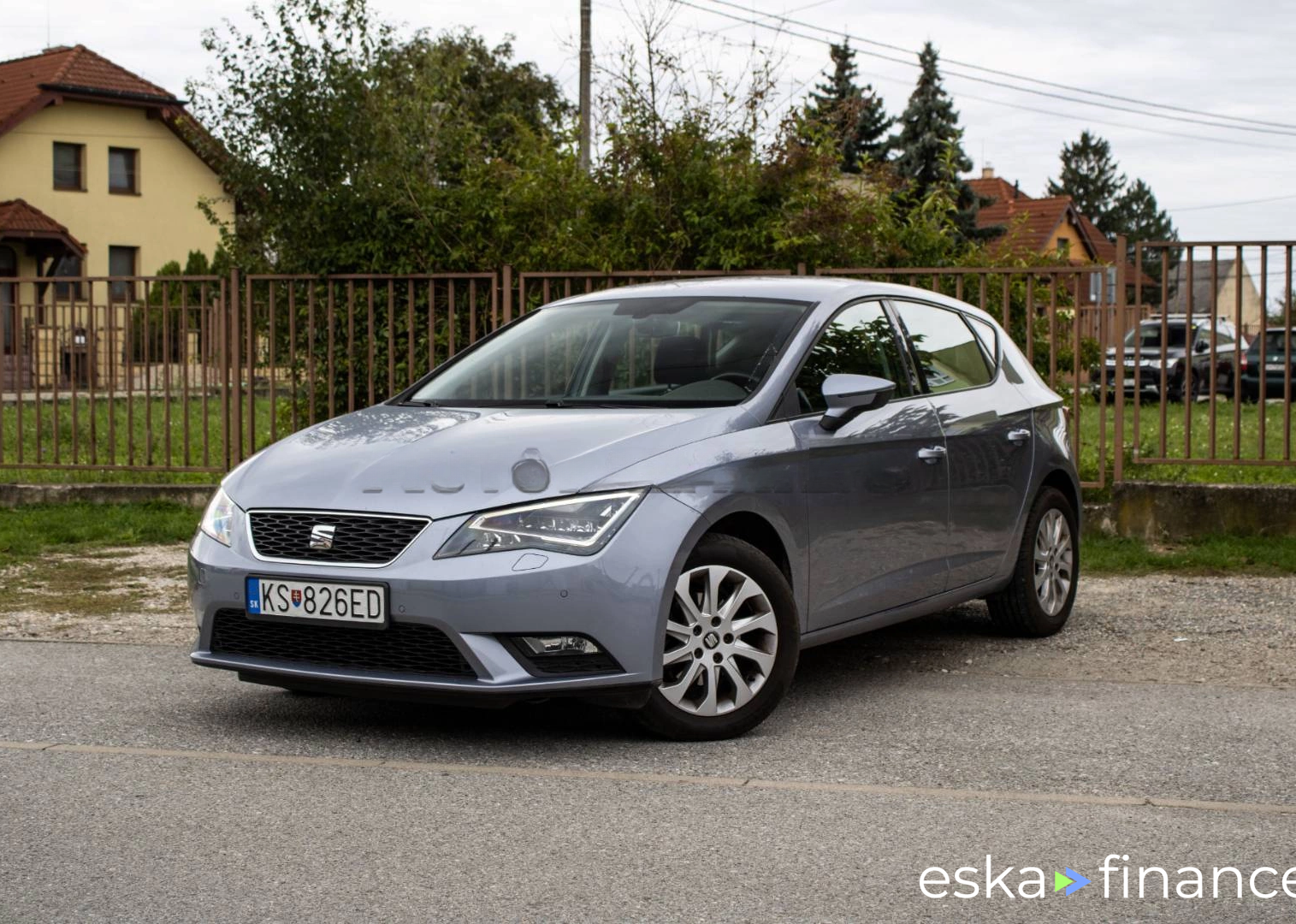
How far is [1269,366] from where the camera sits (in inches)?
468

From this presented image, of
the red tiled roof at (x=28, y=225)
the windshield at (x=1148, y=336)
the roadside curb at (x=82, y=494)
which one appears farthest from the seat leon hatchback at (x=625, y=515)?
the red tiled roof at (x=28, y=225)

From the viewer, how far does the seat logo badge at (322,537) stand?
17.9 feet

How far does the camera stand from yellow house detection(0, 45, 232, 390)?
4172cm

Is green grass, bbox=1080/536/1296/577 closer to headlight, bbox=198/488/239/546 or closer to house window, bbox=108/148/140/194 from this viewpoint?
headlight, bbox=198/488/239/546

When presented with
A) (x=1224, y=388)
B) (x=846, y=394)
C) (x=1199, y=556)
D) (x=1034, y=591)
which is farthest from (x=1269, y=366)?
(x=846, y=394)

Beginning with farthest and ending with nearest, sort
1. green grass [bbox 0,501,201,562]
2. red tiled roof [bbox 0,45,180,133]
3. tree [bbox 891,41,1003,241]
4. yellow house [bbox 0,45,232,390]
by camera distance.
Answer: tree [bbox 891,41,1003,241], red tiled roof [bbox 0,45,180,133], yellow house [bbox 0,45,232,390], green grass [bbox 0,501,201,562]

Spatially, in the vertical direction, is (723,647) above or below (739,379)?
below

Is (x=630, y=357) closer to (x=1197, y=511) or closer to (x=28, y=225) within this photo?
(x=1197, y=511)

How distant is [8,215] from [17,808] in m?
37.8

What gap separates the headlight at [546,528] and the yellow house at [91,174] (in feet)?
120

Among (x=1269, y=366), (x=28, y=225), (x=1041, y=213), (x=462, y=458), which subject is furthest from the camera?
(x=1041, y=213)

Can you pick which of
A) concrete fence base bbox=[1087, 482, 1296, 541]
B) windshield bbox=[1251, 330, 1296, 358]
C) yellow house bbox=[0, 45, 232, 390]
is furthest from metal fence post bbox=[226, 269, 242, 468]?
yellow house bbox=[0, 45, 232, 390]

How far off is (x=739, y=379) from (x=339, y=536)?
164 cm

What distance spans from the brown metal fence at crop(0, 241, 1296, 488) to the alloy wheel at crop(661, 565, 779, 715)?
5520 millimetres
